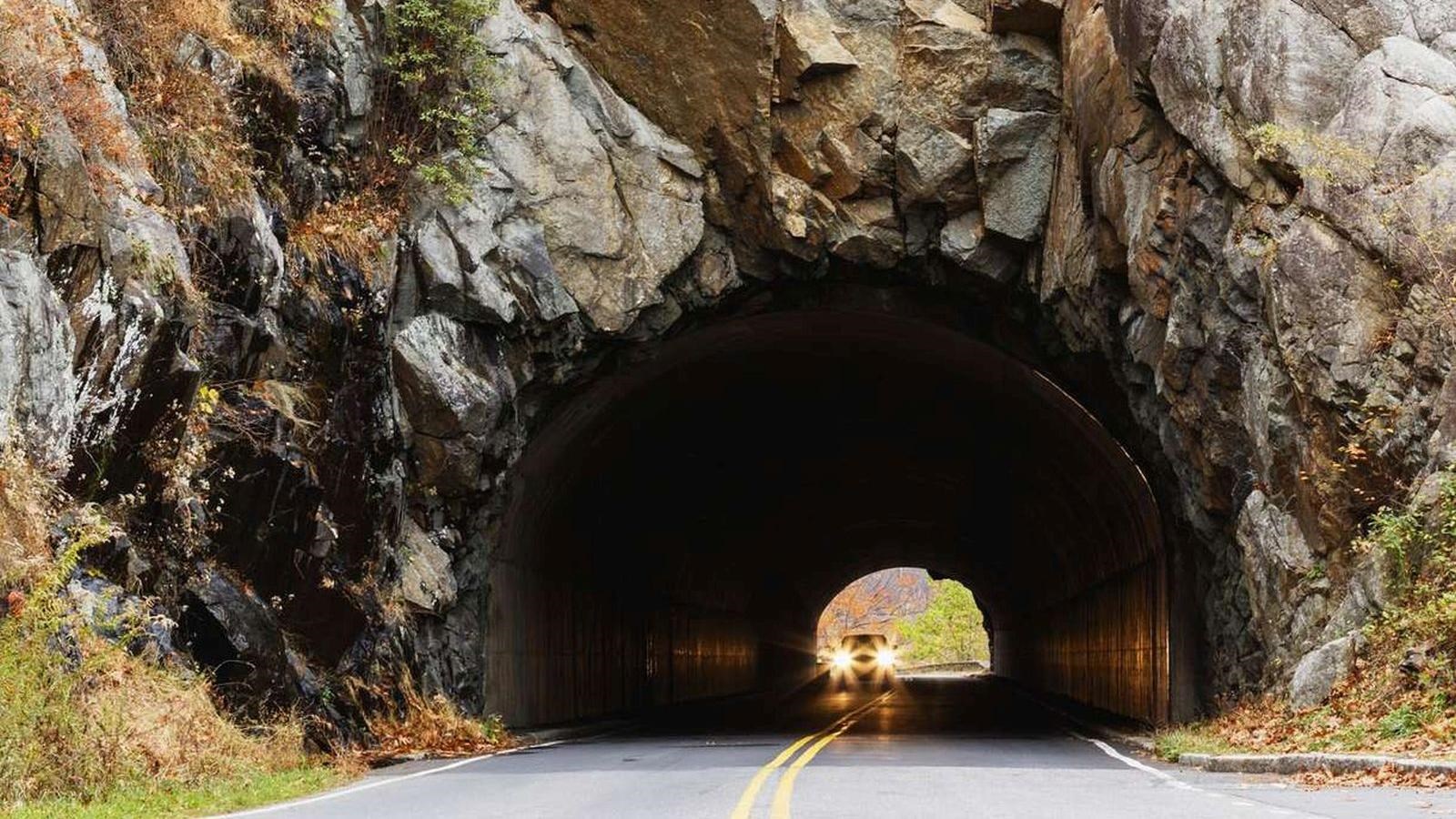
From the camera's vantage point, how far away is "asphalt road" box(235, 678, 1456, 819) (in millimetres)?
10836

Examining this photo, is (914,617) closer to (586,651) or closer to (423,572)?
(586,651)

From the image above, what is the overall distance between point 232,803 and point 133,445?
4.36 m

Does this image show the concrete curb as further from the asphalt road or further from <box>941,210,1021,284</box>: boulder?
<box>941,210,1021,284</box>: boulder

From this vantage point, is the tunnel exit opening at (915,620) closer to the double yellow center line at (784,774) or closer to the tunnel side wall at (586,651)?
the tunnel side wall at (586,651)

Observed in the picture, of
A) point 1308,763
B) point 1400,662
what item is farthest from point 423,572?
point 1400,662

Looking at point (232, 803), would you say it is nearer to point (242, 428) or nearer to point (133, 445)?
point (133, 445)

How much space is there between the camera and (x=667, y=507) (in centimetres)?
3531

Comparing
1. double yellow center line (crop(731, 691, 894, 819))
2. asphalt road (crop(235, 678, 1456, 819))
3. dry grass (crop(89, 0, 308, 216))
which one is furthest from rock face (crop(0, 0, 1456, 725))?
double yellow center line (crop(731, 691, 894, 819))

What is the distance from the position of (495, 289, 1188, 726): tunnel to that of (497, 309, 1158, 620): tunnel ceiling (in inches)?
3.1

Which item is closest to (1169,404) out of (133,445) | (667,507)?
(133,445)

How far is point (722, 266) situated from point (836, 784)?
42.2 ft

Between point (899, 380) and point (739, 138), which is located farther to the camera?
point (899, 380)

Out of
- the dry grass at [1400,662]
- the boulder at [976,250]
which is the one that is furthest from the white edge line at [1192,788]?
the boulder at [976,250]

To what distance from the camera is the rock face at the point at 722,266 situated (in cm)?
1579
